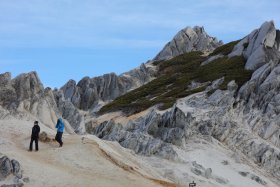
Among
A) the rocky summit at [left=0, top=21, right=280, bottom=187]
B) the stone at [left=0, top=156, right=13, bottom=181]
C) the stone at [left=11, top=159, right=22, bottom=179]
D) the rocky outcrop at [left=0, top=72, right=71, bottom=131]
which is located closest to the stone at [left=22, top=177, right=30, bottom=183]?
the stone at [left=11, top=159, right=22, bottom=179]

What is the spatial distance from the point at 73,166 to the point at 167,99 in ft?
143

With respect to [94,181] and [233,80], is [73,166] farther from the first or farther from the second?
[233,80]

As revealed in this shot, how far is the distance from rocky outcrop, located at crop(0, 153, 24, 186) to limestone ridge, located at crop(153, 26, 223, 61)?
97630 millimetres

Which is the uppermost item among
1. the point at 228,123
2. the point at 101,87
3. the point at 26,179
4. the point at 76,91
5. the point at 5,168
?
the point at 101,87

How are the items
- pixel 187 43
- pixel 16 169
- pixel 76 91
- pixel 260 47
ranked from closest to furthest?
pixel 16 169
pixel 260 47
pixel 76 91
pixel 187 43

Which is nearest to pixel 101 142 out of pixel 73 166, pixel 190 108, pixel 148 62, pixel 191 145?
pixel 73 166

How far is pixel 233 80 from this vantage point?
75938mm

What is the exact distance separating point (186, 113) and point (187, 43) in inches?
2732

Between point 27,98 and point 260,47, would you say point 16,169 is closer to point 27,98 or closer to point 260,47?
point 27,98

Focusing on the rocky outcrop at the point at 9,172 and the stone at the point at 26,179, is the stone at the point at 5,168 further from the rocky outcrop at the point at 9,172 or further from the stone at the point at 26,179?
the stone at the point at 26,179

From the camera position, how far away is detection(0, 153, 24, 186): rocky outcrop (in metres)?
31.5

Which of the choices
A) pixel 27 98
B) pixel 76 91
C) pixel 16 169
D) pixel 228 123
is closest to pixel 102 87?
pixel 76 91

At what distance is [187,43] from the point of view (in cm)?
13225

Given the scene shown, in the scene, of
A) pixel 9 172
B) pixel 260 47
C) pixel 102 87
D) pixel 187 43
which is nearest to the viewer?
pixel 9 172
